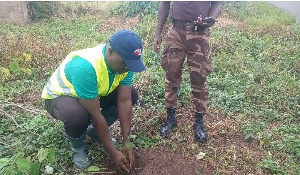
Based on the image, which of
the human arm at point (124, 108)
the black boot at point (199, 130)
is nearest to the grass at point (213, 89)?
the black boot at point (199, 130)

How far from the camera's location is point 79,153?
2596 millimetres

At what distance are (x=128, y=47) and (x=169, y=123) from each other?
4.17ft

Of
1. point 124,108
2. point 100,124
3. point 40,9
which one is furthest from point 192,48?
point 40,9

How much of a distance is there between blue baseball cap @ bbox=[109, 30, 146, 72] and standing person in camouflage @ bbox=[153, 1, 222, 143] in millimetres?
Result: 900

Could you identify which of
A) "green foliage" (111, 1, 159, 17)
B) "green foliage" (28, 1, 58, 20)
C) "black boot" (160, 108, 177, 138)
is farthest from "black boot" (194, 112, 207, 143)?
"green foliage" (28, 1, 58, 20)

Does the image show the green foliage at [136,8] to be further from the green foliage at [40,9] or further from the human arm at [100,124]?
the human arm at [100,124]

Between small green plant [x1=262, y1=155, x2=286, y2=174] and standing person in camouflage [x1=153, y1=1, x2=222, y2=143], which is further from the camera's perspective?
standing person in camouflage [x1=153, y1=1, x2=222, y2=143]

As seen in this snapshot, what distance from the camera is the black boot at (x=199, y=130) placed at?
3000mm

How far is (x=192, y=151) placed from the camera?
2.88 meters

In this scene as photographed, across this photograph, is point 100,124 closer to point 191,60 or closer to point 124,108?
point 124,108

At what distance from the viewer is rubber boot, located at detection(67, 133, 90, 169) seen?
2.55 metres

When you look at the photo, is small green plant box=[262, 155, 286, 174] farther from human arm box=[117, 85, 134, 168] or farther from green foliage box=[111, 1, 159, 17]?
Result: green foliage box=[111, 1, 159, 17]

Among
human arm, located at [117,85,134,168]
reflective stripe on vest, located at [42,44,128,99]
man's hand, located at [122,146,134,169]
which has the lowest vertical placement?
man's hand, located at [122,146,134,169]

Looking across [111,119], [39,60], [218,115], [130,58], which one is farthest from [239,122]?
[39,60]
